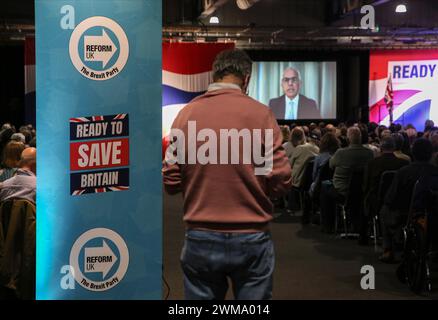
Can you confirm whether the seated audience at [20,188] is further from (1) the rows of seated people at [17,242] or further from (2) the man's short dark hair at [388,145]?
(2) the man's short dark hair at [388,145]

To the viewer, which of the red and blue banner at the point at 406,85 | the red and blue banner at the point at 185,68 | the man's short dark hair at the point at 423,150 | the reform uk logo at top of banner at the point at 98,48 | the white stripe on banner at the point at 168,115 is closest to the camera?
the reform uk logo at top of banner at the point at 98,48

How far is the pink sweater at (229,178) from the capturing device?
8.32ft

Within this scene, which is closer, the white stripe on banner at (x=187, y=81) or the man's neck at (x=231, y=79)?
the man's neck at (x=231, y=79)

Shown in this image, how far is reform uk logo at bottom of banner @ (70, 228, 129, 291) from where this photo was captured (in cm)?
396

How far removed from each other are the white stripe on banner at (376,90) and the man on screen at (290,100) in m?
1.98

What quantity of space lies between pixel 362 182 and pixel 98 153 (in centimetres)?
407

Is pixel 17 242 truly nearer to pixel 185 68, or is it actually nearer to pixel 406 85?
pixel 185 68

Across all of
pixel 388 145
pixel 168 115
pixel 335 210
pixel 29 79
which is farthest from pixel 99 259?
pixel 29 79

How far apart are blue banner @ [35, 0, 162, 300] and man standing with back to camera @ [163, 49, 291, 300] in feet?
4.58

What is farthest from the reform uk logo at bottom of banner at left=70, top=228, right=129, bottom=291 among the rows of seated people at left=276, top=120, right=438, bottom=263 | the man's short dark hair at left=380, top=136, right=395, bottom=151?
the man's short dark hair at left=380, top=136, right=395, bottom=151

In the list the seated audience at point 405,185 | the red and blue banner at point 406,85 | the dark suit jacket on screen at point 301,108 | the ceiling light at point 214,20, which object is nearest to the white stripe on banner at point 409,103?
the red and blue banner at point 406,85

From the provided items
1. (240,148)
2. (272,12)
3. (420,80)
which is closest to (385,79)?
(420,80)
